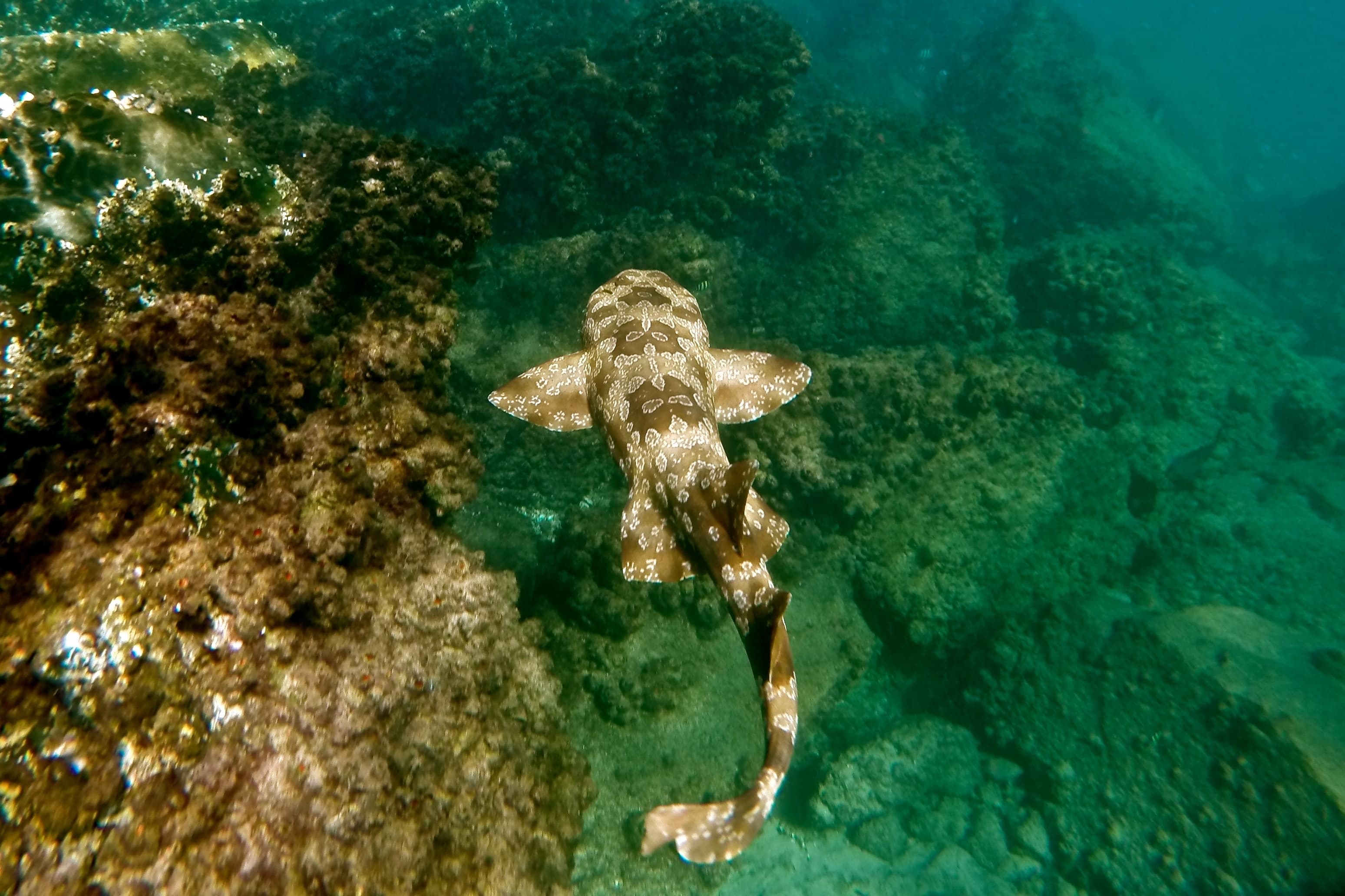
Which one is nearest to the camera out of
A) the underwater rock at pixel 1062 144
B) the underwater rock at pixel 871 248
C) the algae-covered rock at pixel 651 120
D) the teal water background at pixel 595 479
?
the teal water background at pixel 595 479

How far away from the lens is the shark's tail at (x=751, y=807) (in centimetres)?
438

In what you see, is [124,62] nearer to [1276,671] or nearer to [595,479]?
[595,479]

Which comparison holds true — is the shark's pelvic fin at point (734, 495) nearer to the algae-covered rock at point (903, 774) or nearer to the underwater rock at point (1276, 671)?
the algae-covered rock at point (903, 774)

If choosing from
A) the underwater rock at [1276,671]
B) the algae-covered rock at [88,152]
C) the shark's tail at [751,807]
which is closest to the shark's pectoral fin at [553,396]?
the algae-covered rock at [88,152]

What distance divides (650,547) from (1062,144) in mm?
24964

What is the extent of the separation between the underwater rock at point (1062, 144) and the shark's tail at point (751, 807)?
66.7ft

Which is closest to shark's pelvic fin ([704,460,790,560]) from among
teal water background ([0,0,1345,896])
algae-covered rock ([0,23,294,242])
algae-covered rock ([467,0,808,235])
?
teal water background ([0,0,1345,896])

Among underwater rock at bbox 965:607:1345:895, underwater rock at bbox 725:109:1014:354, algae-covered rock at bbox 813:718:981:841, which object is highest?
underwater rock at bbox 725:109:1014:354

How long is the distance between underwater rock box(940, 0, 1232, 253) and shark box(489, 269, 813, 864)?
17.8 metres

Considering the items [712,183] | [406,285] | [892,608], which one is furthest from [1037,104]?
[406,285]

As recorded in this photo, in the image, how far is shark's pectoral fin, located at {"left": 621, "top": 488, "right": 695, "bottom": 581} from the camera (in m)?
5.71

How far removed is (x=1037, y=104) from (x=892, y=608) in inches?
895

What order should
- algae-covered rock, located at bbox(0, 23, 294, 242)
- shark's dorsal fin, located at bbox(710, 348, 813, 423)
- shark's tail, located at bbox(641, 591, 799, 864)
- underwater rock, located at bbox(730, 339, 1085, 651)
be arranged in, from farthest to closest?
underwater rock, located at bbox(730, 339, 1085, 651) < shark's dorsal fin, located at bbox(710, 348, 813, 423) < shark's tail, located at bbox(641, 591, 799, 864) < algae-covered rock, located at bbox(0, 23, 294, 242)

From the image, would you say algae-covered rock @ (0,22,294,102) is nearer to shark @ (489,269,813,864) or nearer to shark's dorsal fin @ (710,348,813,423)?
shark @ (489,269,813,864)
